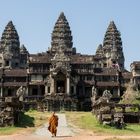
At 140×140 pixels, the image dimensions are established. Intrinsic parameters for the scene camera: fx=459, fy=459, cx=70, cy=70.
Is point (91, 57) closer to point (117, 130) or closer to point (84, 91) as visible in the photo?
point (84, 91)

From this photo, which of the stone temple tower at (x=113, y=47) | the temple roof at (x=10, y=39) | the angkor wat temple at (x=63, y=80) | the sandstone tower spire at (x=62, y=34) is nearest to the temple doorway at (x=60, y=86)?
the angkor wat temple at (x=63, y=80)

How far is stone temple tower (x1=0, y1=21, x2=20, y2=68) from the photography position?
112 meters

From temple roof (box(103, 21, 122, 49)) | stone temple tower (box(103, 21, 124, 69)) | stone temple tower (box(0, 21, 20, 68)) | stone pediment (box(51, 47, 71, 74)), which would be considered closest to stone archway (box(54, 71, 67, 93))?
stone pediment (box(51, 47, 71, 74))

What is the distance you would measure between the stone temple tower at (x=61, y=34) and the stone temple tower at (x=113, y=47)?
11.4m

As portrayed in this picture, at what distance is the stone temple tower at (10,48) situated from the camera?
11193 centimetres

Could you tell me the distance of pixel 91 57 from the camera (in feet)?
288

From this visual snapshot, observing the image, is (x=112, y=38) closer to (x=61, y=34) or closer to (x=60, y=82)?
(x=61, y=34)

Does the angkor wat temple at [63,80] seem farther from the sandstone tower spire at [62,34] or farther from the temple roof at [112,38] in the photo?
the temple roof at [112,38]

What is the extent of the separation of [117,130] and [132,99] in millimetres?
38460

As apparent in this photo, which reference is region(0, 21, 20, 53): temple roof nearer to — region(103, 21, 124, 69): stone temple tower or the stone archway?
region(103, 21, 124, 69): stone temple tower

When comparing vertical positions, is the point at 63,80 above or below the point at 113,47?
below

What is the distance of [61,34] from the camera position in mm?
110000

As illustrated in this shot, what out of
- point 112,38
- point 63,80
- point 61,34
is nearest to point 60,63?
point 63,80

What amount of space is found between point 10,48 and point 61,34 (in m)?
14.6
